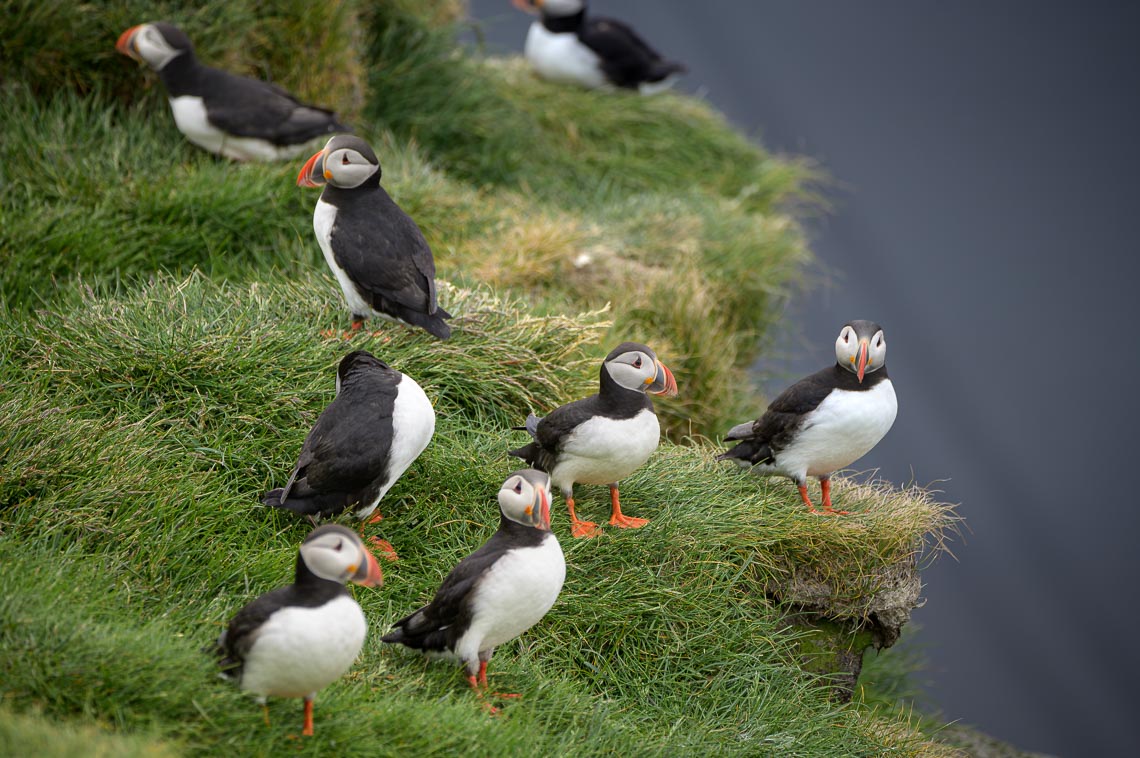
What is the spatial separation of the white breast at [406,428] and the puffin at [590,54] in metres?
5.67

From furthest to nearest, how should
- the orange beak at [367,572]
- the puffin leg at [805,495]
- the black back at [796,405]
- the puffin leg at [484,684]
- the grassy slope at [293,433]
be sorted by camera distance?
1. the puffin leg at [805,495]
2. the black back at [796,405]
3. the puffin leg at [484,684]
4. the grassy slope at [293,433]
5. the orange beak at [367,572]

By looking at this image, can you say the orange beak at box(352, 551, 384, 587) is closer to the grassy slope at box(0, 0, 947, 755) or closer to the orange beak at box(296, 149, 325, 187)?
the grassy slope at box(0, 0, 947, 755)

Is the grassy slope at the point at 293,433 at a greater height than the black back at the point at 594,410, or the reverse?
the black back at the point at 594,410

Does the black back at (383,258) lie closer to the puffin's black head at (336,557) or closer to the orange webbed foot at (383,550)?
the orange webbed foot at (383,550)

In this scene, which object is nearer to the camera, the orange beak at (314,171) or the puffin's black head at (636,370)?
the puffin's black head at (636,370)

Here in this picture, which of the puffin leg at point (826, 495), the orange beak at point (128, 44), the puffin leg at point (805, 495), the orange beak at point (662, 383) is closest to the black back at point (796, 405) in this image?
the puffin leg at point (805, 495)

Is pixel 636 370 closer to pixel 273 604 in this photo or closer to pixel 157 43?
pixel 273 604

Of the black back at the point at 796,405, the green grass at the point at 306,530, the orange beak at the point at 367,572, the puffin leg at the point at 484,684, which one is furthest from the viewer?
the black back at the point at 796,405

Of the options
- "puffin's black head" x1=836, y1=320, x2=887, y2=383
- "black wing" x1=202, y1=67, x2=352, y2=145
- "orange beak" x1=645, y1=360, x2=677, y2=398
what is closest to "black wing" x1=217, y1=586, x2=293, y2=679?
"orange beak" x1=645, y1=360, x2=677, y2=398

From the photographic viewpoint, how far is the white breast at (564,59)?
8.68m

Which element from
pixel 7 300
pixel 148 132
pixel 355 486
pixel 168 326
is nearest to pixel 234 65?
pixel 148 132

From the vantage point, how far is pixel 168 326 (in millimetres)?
4195

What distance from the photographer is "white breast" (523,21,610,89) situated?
28.5ft

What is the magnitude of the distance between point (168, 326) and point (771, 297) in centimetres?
425
